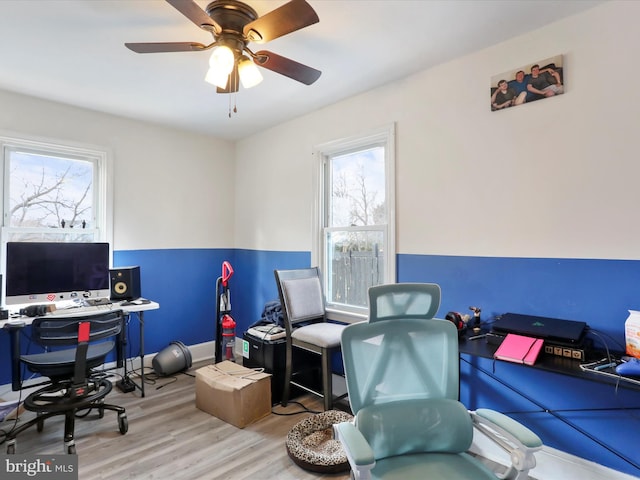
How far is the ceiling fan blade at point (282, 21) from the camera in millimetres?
1557

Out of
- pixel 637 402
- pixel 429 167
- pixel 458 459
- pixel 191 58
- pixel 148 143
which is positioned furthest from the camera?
pixel 148 143

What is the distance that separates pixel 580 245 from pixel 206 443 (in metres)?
2.65

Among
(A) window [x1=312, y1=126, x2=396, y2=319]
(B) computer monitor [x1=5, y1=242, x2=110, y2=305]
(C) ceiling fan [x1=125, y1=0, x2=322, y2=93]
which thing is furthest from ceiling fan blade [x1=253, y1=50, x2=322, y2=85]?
(B) computer monitor [x1=5, y1=242, x2=110, y2=305]

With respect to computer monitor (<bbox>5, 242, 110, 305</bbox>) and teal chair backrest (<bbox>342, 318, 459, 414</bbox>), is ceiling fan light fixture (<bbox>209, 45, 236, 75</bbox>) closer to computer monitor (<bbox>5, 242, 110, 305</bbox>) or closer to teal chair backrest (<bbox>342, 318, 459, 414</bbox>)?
teal chair backrest (<bbox>342, 318, 459, 414</bbox>)

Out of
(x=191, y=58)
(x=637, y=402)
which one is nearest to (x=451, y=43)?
(x=191, y=58)

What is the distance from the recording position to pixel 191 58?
2.49 meters

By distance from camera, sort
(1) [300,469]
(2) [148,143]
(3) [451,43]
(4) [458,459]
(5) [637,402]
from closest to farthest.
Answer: (4) [458,459], (5) [637,402], (1) [300,469], (3) [451,43], (2) [148,143]

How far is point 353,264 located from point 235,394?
4.77 ft

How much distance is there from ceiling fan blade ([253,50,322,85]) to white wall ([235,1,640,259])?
98 centimetres

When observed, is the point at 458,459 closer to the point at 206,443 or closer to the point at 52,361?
the point at 206,443

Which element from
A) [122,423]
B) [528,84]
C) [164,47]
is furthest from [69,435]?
[528,84]

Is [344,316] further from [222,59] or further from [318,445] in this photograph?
[222,59]

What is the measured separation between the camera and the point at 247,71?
202 centimetres

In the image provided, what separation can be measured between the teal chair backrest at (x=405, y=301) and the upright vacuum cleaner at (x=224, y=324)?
2291mm
